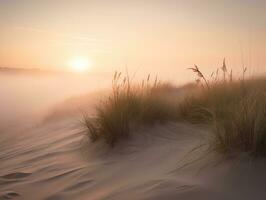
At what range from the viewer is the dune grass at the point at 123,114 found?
407cm

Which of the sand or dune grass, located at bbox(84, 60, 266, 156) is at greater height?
dune grass, located at bbox(84, 60, 266, 156)

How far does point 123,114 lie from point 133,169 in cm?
102

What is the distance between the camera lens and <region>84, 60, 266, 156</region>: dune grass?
9.12 feet

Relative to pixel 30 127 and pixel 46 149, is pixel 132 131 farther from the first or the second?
pixel 30 127

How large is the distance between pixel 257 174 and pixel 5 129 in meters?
5.34

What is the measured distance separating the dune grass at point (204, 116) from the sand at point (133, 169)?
0.43ft

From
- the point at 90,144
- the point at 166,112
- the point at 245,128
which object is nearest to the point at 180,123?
the point at 166,112

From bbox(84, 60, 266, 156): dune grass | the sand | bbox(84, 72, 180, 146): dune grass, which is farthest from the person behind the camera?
bbox(84, 72, 180, 146): dune grass

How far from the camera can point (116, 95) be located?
4707 mm

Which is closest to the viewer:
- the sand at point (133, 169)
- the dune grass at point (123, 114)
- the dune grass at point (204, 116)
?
the sand at point (133, 169)

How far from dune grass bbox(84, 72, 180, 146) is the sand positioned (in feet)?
0.44

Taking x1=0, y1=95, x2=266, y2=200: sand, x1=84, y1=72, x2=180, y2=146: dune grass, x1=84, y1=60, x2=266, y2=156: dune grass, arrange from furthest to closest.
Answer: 1. x1=84, y1=72, x2=180, y2=146: dune grass
2. x1=84, y1=60, x2=266, y2=156: dune grass
3. x1=0, y1=95, x2=266, y2=200: sand

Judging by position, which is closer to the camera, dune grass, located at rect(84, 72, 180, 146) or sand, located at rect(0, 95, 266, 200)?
sand, located at rect(0, 95, 266, 200)

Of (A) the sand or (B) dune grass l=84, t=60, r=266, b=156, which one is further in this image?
(B) dune grass l=84, t=60, r=266, b=156
